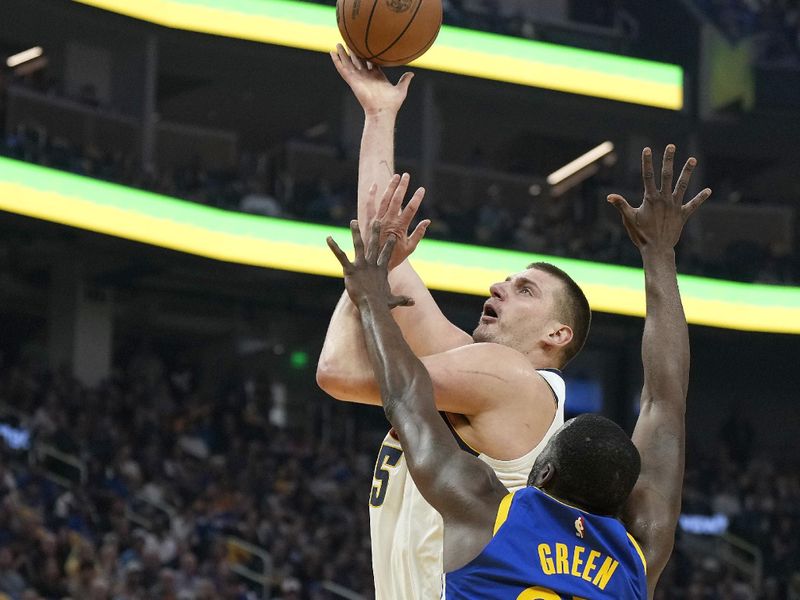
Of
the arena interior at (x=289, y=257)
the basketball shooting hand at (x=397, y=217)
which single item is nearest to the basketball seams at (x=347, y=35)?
the basketball shooting hand at (x=397, y=217)

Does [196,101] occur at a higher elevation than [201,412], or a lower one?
higher

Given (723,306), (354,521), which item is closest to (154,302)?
(354,521)

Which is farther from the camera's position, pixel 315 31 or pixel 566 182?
pixel 566 182

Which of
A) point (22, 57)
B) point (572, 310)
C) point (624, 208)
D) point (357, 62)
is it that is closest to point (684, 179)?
point (624, 208)

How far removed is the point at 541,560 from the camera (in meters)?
2.82

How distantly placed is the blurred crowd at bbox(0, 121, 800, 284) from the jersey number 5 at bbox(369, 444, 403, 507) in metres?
14.0

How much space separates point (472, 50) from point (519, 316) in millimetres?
17620

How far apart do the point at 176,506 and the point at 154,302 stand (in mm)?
7616

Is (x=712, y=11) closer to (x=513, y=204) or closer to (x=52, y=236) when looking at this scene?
(x=513, y=204)

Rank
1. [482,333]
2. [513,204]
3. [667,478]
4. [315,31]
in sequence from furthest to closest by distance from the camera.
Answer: [513,204], [315,31], [482,333], [667,478]

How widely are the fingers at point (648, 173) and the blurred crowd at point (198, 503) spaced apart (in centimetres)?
903

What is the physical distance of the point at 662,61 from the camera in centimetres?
2252

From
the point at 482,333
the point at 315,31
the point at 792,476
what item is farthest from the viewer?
the point at 792,476

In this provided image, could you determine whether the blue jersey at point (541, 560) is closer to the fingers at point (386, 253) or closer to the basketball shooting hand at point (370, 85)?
the fingers at point (386, 253)
